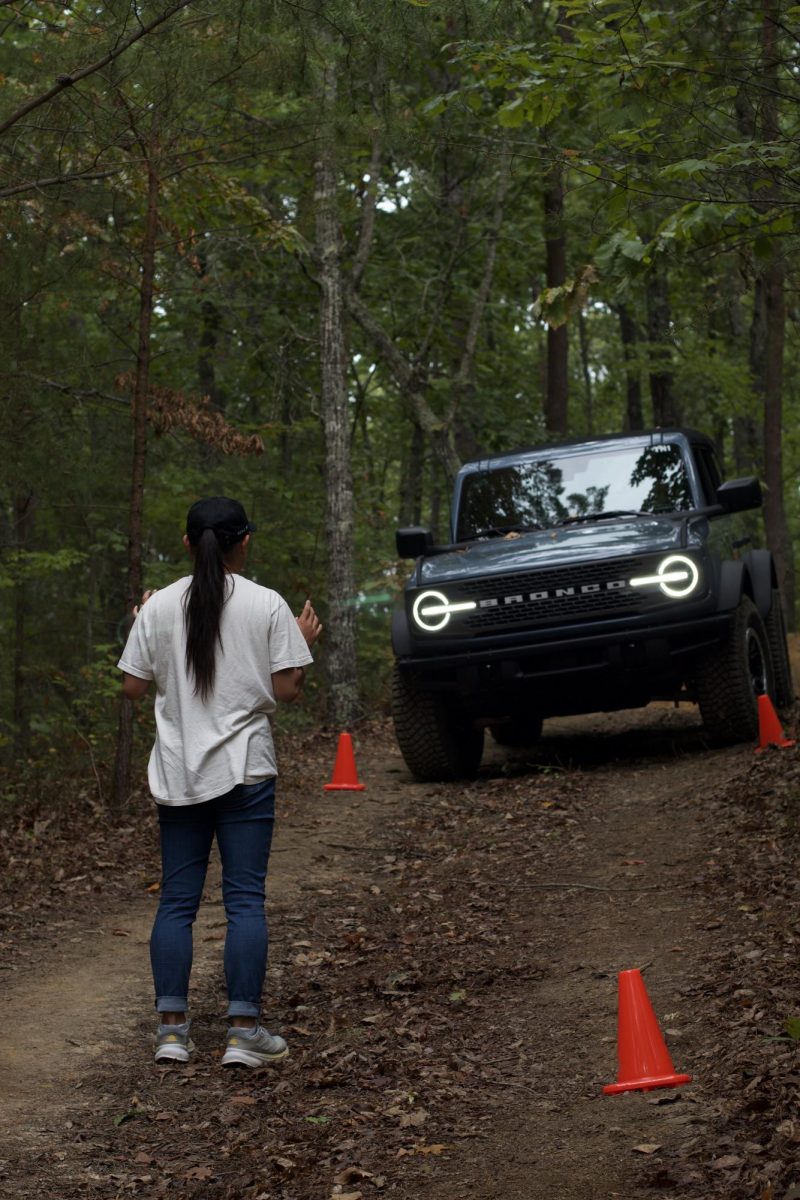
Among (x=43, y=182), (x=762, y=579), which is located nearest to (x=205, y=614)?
(x=43, y=182)

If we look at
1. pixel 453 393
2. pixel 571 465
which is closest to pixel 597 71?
pixel 571 465

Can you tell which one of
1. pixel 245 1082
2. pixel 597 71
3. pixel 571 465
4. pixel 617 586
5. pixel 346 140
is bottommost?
pixel 245 1082

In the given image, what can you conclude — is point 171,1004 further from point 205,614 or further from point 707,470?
point 707,470

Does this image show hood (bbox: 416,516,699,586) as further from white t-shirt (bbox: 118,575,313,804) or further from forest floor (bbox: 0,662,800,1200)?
white t-shirt (bbox: 118,575,313,804)

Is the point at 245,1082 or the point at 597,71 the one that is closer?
the point at 245,1082

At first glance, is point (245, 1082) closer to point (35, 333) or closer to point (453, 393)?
point (35, 333)

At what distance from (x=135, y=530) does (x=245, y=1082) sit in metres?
5.56

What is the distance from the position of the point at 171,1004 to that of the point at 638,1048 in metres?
1.61

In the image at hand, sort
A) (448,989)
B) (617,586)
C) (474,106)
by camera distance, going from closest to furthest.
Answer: (448,989) → (474,106) → (617,586)

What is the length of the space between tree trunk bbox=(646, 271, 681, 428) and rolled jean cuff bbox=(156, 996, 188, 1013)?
1989 centimetres

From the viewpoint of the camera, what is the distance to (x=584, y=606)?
9.38 metres

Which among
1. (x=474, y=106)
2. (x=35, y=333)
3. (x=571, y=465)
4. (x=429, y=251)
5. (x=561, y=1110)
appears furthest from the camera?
(x=429, y=251)

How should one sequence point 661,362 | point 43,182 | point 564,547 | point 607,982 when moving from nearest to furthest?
point 607,982 < point 43,182 < point 564,547 < point 661,362

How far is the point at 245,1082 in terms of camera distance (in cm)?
471
